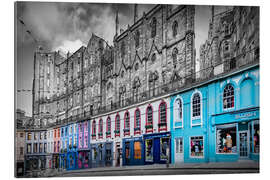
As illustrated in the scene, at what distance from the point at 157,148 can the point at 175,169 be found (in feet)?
Result: 3.24

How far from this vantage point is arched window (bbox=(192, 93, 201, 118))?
44.3 ft

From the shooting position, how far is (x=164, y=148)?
13781mm

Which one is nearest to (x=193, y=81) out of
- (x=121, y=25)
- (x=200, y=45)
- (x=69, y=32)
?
(x=200, y=45)

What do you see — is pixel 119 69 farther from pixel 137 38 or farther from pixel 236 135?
pixel 236 135

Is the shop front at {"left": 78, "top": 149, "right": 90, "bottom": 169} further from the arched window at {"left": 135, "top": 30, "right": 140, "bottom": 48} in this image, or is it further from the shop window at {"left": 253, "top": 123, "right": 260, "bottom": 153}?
the shop window at {"left": 253, "top": 123, "right": 260, "bottom": 153}

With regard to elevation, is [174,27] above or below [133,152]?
above

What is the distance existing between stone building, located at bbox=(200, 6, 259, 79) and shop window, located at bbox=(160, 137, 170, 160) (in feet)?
8.71

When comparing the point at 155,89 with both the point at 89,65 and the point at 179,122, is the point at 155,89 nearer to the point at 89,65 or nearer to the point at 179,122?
the point at 179,122

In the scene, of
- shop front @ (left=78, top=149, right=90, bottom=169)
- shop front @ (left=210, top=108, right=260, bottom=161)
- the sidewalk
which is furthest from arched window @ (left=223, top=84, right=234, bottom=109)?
shop front @ (left=78, top=149, right=90, bottom=169)

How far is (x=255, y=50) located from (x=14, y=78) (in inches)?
333

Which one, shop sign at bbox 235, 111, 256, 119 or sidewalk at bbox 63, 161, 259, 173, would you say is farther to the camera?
sidewalk at bbox 63, 161, 259, 173

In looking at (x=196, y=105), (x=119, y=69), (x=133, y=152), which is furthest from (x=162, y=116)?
(x=119, y=69)

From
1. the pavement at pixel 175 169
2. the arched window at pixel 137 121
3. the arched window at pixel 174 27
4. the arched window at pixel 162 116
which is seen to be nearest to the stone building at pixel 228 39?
the arched window at pixel 174 27

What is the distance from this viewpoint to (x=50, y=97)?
14.0 meters
